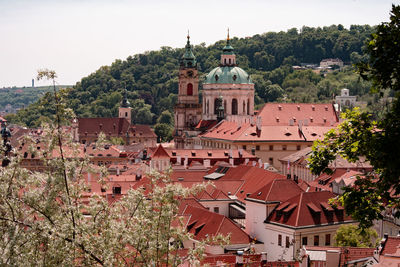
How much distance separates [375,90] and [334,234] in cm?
3067

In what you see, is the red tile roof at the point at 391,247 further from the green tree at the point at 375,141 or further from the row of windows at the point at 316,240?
the row of windows at the point at 316,240

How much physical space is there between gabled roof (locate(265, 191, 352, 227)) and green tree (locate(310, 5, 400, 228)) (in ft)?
91.2

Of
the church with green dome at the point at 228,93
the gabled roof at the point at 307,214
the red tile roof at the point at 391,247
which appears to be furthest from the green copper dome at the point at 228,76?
the red tile roof at the point at 391,247

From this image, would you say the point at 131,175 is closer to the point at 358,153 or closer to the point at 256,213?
the point at 256,213

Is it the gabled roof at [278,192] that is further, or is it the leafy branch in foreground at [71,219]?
the gabled roof at [278,192]

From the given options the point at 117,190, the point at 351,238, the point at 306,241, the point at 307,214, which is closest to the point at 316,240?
the point at 306,241

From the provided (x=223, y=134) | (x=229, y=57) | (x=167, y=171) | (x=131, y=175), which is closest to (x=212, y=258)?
(x=167, y=171)

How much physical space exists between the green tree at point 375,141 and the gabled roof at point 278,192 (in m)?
30.9

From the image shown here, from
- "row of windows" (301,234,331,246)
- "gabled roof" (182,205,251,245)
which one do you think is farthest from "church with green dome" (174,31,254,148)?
"row of windows" (301,234,331,246)

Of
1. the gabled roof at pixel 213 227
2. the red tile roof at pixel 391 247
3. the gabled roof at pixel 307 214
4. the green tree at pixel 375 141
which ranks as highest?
the green tree at pixel 375 141

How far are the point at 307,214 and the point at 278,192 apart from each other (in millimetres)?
3846

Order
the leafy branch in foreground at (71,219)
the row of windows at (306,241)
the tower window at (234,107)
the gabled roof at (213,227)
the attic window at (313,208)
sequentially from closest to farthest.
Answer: the leafy branch in foreground at (71,219)
the gabled roof at (213,227)
the row of windows at (306,241)
the attic window at (313,208)
the tower window at (234,107)

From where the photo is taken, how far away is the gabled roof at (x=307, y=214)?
155 ft

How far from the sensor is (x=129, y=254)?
734 inches
